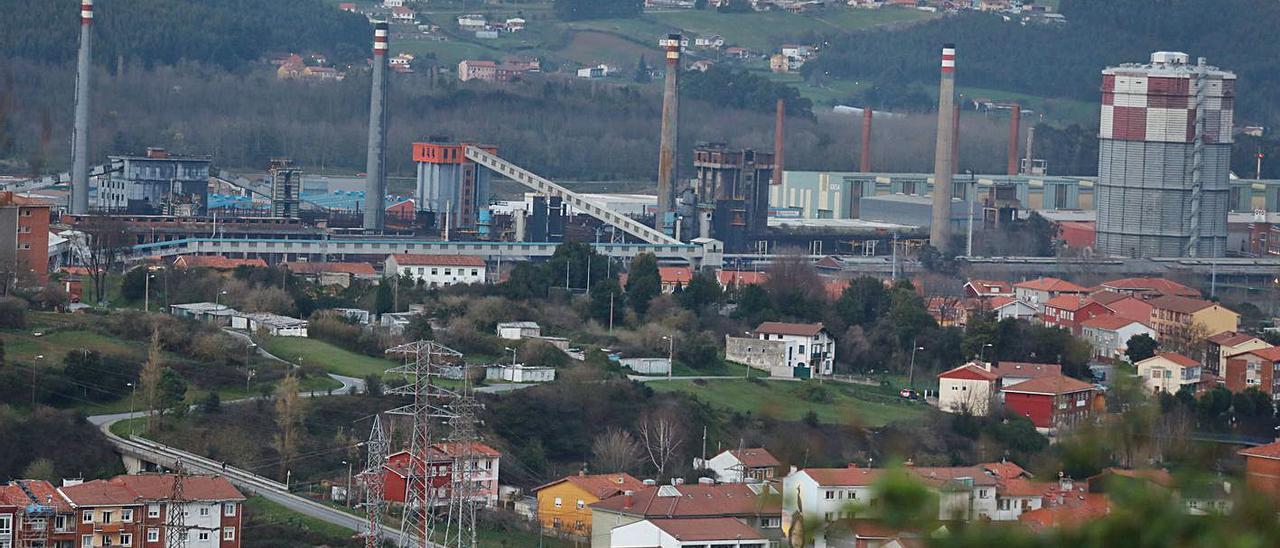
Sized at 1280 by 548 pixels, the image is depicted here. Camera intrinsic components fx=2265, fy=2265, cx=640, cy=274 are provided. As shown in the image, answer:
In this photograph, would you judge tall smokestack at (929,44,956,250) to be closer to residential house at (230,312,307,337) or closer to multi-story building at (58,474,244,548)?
residential house at (230,312,307,337)

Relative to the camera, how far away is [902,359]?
2030 cm

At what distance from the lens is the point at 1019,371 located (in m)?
18.9

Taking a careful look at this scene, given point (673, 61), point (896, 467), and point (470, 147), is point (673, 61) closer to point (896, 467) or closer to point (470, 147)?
point (470, 147)

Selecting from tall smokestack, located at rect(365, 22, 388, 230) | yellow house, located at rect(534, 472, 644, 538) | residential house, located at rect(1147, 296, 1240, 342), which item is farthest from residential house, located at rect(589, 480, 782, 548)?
tall smokestack, located at rect(365, 22, 388, 230)

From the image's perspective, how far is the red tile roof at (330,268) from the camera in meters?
23.9

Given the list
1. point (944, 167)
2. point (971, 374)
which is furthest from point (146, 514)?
point (944, 167)

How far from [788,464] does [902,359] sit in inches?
698

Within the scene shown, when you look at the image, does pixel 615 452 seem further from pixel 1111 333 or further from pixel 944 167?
pixel 944 167

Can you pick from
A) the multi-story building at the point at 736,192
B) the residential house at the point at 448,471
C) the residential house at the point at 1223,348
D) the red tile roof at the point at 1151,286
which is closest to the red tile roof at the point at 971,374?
the residential house at the point at 1223,348

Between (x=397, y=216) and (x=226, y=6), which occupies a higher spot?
(x=226, y=6)

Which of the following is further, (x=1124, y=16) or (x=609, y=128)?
(x=1124, y=16)

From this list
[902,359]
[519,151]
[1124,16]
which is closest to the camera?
[902,359]

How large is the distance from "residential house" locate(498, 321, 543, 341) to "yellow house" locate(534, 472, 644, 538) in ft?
19.1

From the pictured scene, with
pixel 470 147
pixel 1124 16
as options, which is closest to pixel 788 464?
pixel 470 147
